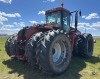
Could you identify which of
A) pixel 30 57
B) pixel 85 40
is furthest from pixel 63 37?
pixel 85 40

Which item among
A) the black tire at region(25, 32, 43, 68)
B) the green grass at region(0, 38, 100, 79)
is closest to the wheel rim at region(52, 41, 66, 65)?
the green grass at region(0, 38, 100, 79)

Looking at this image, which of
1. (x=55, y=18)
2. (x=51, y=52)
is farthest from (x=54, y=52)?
(x=55, y=18)

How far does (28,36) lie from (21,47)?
2.58 feet

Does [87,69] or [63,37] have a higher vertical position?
[63,37]

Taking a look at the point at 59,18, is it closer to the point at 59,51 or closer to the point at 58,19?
the point at 58,19

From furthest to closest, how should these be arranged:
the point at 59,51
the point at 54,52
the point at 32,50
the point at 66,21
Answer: the point at 66,21
the point at 59,51
the point at 54,52
the point at 32,50

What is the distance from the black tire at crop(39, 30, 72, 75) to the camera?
21.8 feet

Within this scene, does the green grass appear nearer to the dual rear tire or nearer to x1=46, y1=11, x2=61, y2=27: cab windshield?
the dual rear tire

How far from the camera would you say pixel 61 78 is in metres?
7.13

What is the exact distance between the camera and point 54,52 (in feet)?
26.1

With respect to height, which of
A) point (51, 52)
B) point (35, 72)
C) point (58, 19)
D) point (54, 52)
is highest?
point (58, 19)

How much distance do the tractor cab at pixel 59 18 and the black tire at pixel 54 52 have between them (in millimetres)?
1727

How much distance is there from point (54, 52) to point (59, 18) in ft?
7.52

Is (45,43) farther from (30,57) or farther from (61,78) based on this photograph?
(61,78)
